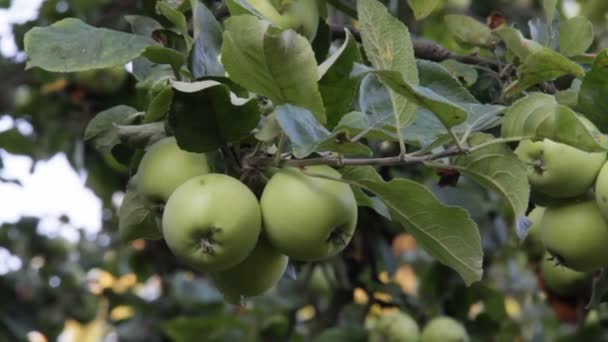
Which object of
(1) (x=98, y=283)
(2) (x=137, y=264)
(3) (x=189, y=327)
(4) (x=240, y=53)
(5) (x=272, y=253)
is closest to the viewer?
(4) (x=240, y=53)

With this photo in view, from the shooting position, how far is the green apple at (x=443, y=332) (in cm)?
156

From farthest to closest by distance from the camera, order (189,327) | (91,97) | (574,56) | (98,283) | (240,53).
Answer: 1. (98,283)
2. (189,327)
3. (91,97)
4. (574,56)
5. (240,53)

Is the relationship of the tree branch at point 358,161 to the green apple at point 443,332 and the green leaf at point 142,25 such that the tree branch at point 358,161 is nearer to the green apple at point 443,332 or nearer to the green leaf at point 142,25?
the green leaf at point 142,25

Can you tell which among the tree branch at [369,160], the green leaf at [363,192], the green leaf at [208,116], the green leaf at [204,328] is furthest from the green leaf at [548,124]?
the green leaf at [204,328]

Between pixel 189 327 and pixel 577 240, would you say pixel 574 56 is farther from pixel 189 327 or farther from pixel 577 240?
pixel 189 327

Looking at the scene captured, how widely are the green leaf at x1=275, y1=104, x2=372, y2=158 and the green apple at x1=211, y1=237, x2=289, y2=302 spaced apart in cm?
13

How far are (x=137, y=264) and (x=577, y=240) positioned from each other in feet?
5.88

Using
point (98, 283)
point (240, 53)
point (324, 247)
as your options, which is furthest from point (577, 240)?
point (98, 283)

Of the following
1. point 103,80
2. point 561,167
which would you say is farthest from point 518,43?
point 103,80

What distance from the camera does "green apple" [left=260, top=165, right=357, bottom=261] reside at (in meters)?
0.80

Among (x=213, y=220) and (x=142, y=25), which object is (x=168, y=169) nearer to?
(x=213, y=220)

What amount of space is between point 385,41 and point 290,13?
1.03 ft

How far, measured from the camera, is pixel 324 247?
842mm

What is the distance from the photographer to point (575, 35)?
1115mm
